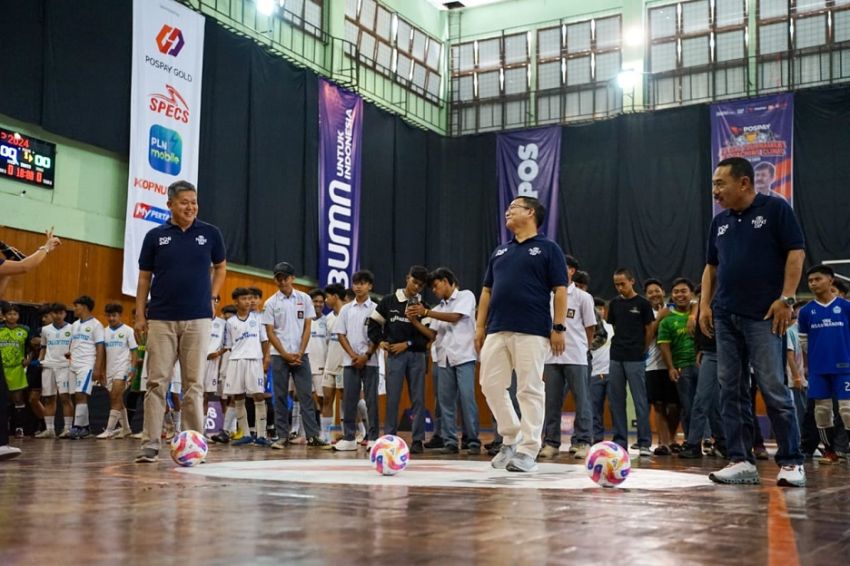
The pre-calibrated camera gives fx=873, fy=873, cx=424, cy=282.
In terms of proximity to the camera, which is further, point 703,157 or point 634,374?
point 703,157

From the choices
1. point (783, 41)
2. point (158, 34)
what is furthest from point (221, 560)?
point (783, 41)

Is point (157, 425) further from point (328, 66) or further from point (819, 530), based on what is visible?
point (328, 66)

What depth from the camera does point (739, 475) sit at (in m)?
4.09

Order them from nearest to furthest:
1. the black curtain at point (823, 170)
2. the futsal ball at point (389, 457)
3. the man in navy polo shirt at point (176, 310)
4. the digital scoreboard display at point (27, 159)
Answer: the futsal ball at point (389, 457), the man in navy polo shirt at point (176, 310), the digital scoreboard display at point (27, 159), the black curtain at point (823, 170)

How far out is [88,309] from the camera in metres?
10.5

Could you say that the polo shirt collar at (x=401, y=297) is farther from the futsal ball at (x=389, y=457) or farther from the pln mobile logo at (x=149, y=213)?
the pln mobile logo at (x=149, y=213)

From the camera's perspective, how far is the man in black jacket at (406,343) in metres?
7.27

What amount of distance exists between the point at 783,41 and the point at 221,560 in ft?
58.6

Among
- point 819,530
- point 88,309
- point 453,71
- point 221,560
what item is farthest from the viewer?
point 453,71

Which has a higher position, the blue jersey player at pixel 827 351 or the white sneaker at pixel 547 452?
the blue jersey player at pixel 827 351

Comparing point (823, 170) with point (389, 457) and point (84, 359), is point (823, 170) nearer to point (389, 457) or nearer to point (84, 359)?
point (84, 359)

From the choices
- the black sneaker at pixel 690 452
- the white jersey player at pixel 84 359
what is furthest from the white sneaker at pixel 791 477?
the white jersey player at pixel 84 359

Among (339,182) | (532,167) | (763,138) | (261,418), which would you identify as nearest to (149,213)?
(339,182)

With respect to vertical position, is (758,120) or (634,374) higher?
(758,120)
